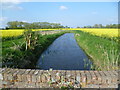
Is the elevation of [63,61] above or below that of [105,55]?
below

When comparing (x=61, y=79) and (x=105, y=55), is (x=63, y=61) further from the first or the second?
(x=61, y=79)

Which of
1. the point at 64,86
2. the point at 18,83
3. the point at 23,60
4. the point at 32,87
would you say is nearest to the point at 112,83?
the point at 64,86

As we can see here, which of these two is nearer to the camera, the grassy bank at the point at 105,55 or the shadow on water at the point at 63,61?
the grassy bank at the point at 105,55

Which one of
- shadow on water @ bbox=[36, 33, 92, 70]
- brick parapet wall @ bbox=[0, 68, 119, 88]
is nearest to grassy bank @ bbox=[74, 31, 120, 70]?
shadow on water @ bbox=[36, 33, 92, 70]

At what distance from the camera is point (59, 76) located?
3.55 metres

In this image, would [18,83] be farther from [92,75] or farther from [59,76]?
[92,75]

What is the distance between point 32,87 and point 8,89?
573mm

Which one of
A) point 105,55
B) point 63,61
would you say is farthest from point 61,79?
point 63,61

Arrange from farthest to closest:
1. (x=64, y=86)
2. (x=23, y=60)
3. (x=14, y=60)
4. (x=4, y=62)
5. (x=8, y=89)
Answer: (x=23, y=60) → (x=14, y=60) → (x=4, y=62) → (x=8, y=89) → (x=64, y=86)

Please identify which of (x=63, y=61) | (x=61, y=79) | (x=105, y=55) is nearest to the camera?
(x=61, y=79)

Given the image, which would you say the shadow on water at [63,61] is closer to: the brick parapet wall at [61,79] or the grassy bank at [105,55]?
the grassy bank at [105,55]

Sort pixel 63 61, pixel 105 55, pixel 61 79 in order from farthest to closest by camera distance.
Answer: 1. pixel 63 61
2. pixel 105 55
3. pixel 61 79

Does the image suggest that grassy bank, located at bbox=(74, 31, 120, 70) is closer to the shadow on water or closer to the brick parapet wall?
the shadow on water

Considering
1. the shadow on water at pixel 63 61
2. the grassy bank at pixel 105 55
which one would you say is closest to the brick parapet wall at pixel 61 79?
the grassy bank at pixel 105 55
